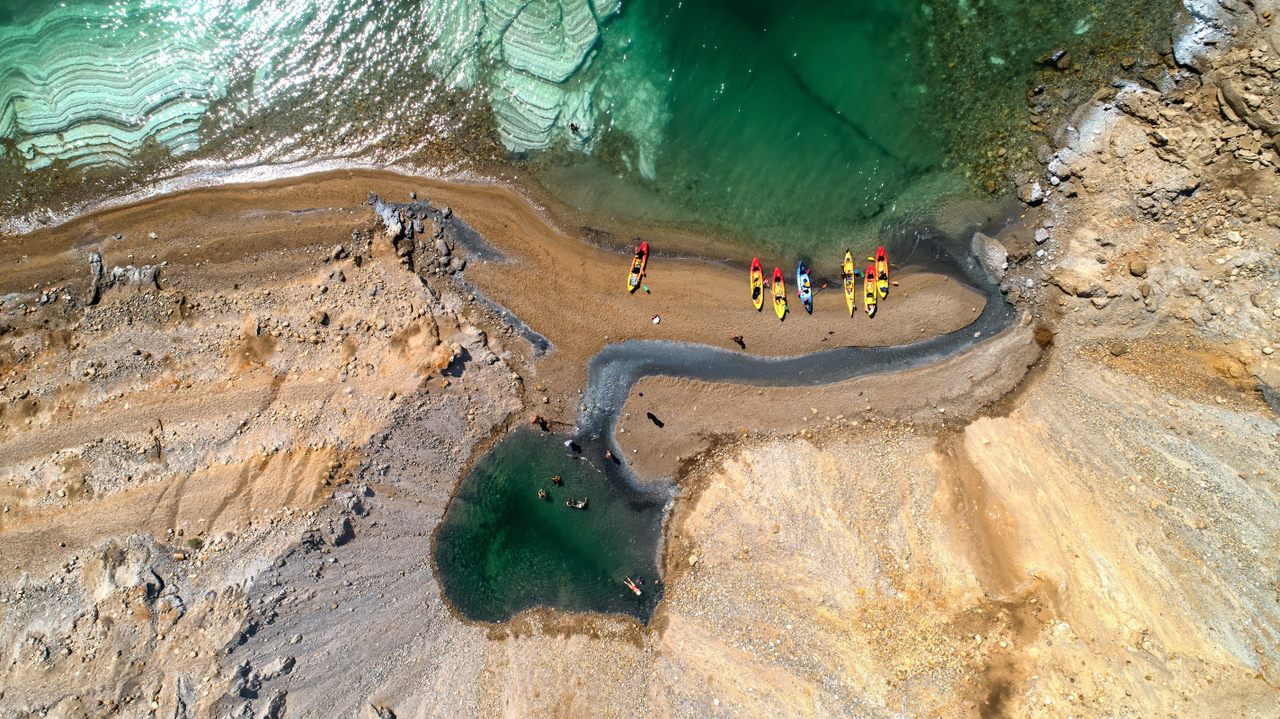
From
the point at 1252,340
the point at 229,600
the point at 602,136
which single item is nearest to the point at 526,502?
the point at 229,600

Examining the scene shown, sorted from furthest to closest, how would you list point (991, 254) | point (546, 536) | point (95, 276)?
point (546, 536) < point (991, 254) < point (95, 276)

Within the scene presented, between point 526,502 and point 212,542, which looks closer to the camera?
point 212,542

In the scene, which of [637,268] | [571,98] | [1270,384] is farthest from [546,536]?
[1270,384]

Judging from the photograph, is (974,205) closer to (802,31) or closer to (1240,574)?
(802,31)

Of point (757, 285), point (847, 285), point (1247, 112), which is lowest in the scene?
point (757, 285)

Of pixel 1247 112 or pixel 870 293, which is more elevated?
pixel 1247 112

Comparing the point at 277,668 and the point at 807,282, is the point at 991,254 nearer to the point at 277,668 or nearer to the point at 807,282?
the point at 807,282

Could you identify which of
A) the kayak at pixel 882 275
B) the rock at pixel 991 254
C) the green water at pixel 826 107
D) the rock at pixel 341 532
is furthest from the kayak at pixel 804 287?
the rock at pixel 341 532
